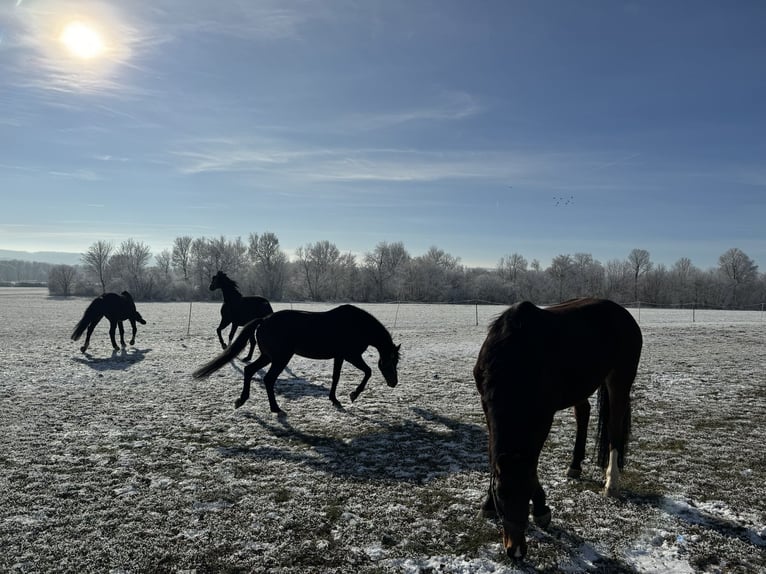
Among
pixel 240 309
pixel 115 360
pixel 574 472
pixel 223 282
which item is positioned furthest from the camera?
pixel 223 282

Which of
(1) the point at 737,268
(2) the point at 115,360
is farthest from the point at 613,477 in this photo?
(1) the point at 737,268

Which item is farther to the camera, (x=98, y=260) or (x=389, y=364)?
(x=98, y=260)

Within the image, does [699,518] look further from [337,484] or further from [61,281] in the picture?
[61,281]

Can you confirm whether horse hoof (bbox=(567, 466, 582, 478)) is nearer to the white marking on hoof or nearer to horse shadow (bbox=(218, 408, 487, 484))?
the white marking on hoof

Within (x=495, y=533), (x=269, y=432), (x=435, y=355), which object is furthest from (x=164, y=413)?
(x=435, y=355)

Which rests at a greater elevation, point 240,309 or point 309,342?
point 240,309

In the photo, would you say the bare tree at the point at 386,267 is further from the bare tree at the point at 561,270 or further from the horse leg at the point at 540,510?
the horse leg at the point at 540,510

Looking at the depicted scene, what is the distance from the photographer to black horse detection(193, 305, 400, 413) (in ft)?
25.6

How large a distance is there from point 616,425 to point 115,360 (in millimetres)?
13310

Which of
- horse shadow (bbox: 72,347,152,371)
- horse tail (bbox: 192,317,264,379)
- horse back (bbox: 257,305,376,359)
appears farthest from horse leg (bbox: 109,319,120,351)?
horse back (bbox: 257,305,376,359)

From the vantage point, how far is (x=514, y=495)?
9.82 feet

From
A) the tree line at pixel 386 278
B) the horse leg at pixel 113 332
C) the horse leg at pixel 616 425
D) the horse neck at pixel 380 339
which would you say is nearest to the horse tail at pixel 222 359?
the horse neck at pixel 380 339

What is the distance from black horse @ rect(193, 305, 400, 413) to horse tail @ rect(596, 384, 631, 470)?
13.5 feet

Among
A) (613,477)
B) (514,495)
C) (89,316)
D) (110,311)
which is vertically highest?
(110,311)
